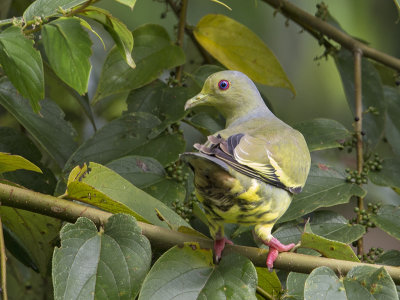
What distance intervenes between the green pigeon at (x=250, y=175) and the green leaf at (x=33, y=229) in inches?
17.1

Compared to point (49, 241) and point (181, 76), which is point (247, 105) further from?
point (49, 241)

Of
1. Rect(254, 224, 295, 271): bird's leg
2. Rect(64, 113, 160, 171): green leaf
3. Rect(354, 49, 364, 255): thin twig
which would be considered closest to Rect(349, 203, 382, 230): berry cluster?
Rect(354, 49, 364, 255): thin twig

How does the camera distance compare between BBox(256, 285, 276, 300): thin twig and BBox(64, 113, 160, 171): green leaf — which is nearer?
BBox(256, 285, 276, 300): thin twig

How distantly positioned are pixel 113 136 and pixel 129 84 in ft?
0.57

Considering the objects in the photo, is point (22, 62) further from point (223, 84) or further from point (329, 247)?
point (329, 247)

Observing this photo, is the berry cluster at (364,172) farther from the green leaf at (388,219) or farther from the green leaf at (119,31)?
the green leaf at (119,31)

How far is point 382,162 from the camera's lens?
183 cm

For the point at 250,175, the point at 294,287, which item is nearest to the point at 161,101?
the point at 250,175

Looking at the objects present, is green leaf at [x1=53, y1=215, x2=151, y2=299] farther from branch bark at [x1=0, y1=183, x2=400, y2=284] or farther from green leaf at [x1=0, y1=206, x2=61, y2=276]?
green leaf at [x1=0, y1=206, x2=61, y2=276]

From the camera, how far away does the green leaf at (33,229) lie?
1.55 m

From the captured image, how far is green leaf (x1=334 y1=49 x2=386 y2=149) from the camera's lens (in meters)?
2.04

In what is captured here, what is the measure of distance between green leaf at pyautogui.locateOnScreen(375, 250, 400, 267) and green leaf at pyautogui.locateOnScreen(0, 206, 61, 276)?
798mm

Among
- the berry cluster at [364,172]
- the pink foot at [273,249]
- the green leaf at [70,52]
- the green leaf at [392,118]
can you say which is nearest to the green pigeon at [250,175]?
the pink foot at [273,249]

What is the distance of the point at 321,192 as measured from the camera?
1.69 m
